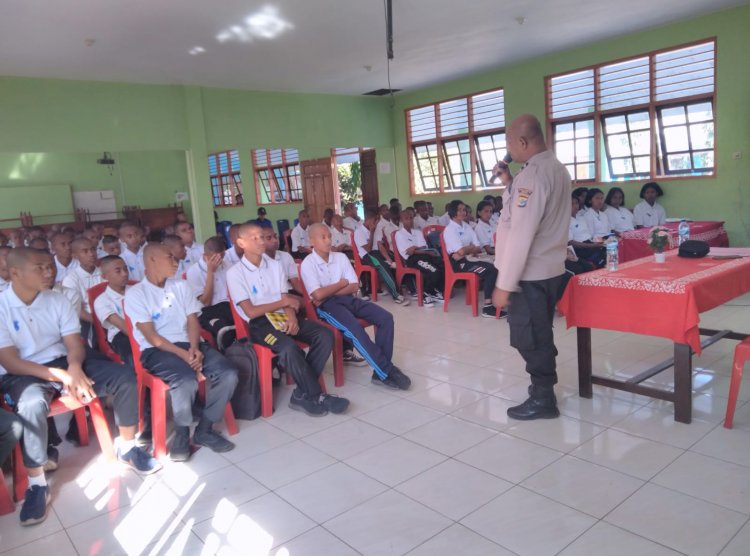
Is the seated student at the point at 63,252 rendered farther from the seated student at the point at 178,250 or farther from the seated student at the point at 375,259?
the seated student at the point at 375,259

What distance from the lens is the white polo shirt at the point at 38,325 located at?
8.71ft

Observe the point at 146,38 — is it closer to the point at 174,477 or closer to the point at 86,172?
the point at 174,477

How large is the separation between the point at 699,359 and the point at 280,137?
23.7 feet

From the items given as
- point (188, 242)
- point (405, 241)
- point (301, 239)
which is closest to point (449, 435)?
point (188, 242)

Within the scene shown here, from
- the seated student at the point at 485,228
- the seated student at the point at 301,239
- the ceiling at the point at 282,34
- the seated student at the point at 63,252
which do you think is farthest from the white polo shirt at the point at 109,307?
the seated student at the point at 301,239

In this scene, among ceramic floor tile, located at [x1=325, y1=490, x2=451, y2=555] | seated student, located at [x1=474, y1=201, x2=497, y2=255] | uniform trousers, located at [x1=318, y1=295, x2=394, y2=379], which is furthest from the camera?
seated student, located at [x1=474, y1=201, x2=497, y2=255]

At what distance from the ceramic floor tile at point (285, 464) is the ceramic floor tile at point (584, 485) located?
1.00 meters

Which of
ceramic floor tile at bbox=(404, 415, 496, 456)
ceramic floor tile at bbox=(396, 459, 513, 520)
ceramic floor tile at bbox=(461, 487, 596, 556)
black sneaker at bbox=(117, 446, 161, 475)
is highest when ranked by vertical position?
black sneaker at bbox=(117, 446, 161, 475)

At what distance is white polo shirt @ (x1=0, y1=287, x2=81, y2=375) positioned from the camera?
8.71ft

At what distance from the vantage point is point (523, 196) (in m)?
2.71

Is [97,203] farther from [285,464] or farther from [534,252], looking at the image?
[534,252]

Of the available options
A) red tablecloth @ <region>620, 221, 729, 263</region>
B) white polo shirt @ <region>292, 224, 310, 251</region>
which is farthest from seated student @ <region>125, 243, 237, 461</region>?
white polo shirt @ <region>292, 224, 310, 251</region>

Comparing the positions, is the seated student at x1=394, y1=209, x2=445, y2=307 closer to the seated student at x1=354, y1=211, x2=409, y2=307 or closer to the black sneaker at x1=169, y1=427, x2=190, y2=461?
the seated student at x1=354, y1=211, x2=409, y2=307

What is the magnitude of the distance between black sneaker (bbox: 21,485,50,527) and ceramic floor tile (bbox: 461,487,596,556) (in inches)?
70.5
